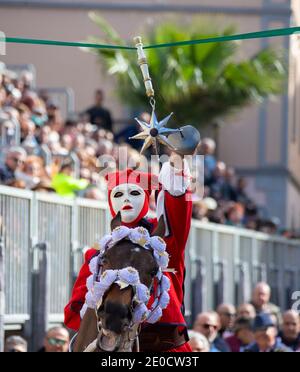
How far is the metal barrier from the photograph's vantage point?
14.3 meters

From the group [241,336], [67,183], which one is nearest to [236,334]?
[241,336]

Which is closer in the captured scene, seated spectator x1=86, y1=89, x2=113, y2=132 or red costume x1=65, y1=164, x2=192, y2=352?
red costume x1=65, y1=164, x2=192, y2=352

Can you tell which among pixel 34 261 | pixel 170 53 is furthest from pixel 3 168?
pixel 170 53

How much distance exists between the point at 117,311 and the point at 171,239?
1.46 meters

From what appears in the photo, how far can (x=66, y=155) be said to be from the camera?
19.6 meters

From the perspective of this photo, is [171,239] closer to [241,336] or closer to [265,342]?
[265,342]

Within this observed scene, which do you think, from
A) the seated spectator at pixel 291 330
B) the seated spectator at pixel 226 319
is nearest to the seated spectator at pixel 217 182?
the seated spectator at pixel 226 319

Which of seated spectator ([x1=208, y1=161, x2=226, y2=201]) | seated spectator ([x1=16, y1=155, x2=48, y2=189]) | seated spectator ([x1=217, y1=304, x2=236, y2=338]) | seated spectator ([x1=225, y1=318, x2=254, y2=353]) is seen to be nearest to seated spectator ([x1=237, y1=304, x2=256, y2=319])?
seated spectator ([x1=217, y1=304, x2=236, y2=338])

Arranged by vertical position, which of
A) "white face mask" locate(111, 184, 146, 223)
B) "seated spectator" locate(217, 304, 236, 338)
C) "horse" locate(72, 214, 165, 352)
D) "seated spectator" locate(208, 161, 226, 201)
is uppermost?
"seated spectator" locate(208, 161, 226, 201)

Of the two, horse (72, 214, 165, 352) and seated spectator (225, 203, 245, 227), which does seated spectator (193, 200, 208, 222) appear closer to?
seated spectator (225, 203, 245, 227)

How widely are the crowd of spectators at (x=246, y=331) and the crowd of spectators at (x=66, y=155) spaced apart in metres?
1.36

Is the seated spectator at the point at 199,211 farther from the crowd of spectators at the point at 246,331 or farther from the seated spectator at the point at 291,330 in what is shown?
the seated spectator at the point at 291,330

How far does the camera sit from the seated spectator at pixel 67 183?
17.1 m

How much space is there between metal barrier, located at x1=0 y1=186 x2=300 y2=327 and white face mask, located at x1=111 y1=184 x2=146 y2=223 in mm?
3588
